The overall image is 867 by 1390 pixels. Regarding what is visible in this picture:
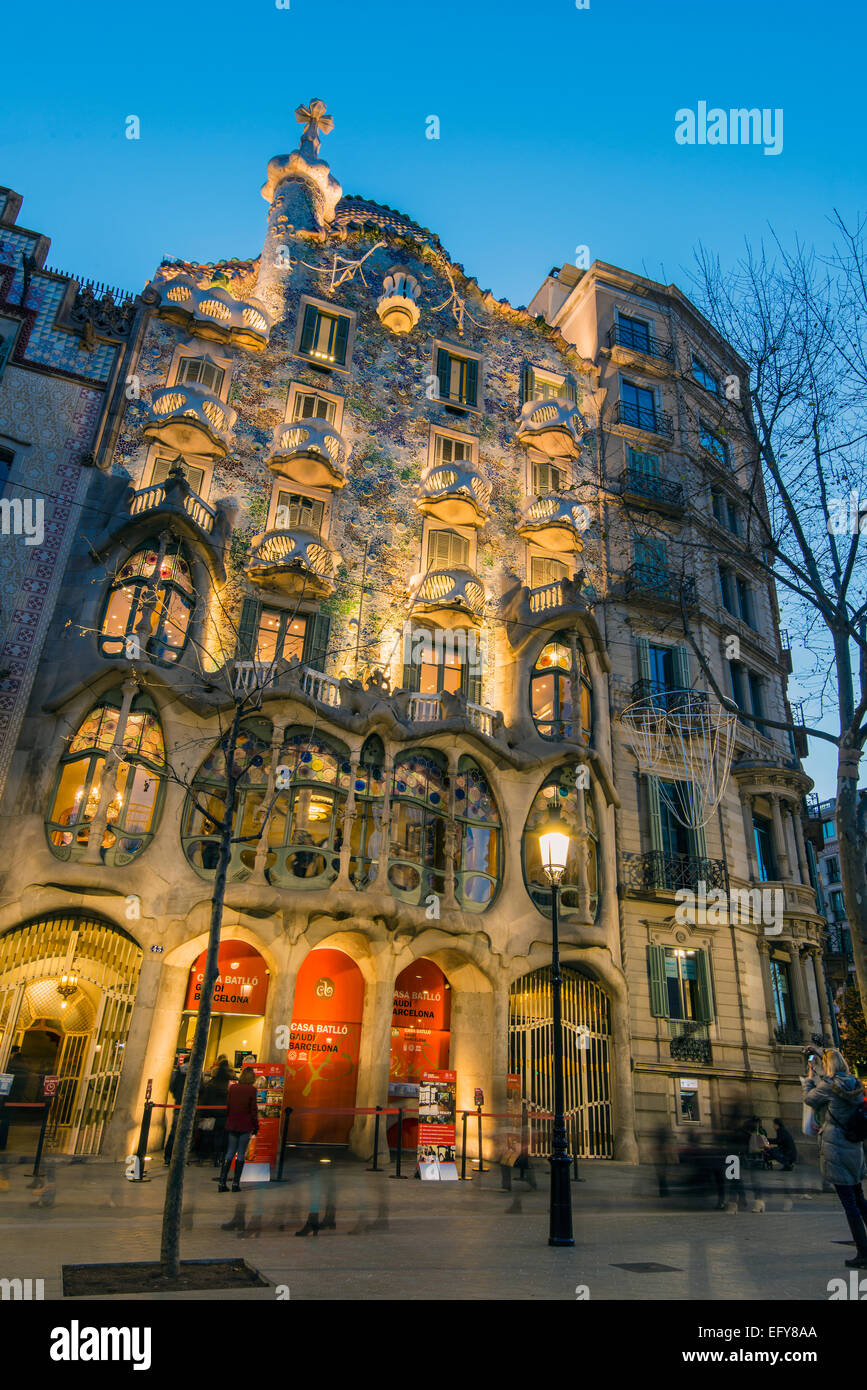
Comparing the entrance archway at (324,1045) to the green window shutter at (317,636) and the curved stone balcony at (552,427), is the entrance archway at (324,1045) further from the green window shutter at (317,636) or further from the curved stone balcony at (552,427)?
the curved stone balcony at (552,427)

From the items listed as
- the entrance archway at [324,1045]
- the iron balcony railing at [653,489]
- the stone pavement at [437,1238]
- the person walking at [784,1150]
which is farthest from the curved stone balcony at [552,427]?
the stone pavement at [437,1238]

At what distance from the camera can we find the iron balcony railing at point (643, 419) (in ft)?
99.0

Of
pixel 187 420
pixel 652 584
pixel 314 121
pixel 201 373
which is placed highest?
pixel 314 121

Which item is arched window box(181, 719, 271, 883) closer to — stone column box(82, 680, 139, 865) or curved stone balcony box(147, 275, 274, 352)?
stone column box(82, 680, 139, 865)

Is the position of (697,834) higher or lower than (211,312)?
lower

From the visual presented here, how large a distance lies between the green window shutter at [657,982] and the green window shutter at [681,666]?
8.29 metres

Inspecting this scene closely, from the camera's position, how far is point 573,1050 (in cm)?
2145

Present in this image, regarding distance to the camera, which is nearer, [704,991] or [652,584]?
[704,991]

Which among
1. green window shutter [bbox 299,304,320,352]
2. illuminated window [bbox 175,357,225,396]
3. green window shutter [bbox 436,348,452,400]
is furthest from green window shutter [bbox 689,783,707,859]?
illuminated window [bbox 175,357,225,396]

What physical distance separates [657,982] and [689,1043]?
67.5 inches

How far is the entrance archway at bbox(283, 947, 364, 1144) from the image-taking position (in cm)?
2038

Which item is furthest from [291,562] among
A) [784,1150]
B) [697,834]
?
[784,1150]

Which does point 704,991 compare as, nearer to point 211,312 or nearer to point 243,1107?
point 243,1107

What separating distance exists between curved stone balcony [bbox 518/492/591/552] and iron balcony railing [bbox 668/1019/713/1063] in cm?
1439
